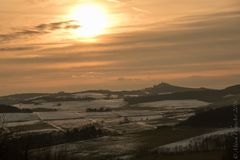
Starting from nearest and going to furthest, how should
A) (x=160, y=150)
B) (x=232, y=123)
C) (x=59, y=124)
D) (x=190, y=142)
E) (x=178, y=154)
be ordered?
(x=178, y=154) < (x=160, y=150) < (x=190, y=142) < (x=232, y=123) < (x=59, y=124)

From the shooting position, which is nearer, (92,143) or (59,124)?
(92,143)

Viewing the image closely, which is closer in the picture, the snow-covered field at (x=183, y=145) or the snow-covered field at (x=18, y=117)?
the snow-covered field at (x=183, y=145)

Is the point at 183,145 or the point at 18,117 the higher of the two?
the point at 18,117

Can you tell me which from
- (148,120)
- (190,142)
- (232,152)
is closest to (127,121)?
(148,120)

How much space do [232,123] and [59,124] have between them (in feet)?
173

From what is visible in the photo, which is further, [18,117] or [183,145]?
[18,117]

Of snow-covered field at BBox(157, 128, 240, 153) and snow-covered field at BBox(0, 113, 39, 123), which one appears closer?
snow-covered field at BBox(157, 128, 240, 153)

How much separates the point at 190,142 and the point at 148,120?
212ft

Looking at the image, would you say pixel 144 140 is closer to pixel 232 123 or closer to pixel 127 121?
pixel 232 123

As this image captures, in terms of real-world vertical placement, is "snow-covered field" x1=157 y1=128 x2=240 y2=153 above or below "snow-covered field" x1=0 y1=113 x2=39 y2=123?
below

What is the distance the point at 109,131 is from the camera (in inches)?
4825

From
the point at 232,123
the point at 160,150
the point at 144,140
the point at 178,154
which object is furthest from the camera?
the point at 232,123

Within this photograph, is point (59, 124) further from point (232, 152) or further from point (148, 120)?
point (232, 152)

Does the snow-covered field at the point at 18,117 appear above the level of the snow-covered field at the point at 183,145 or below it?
above
